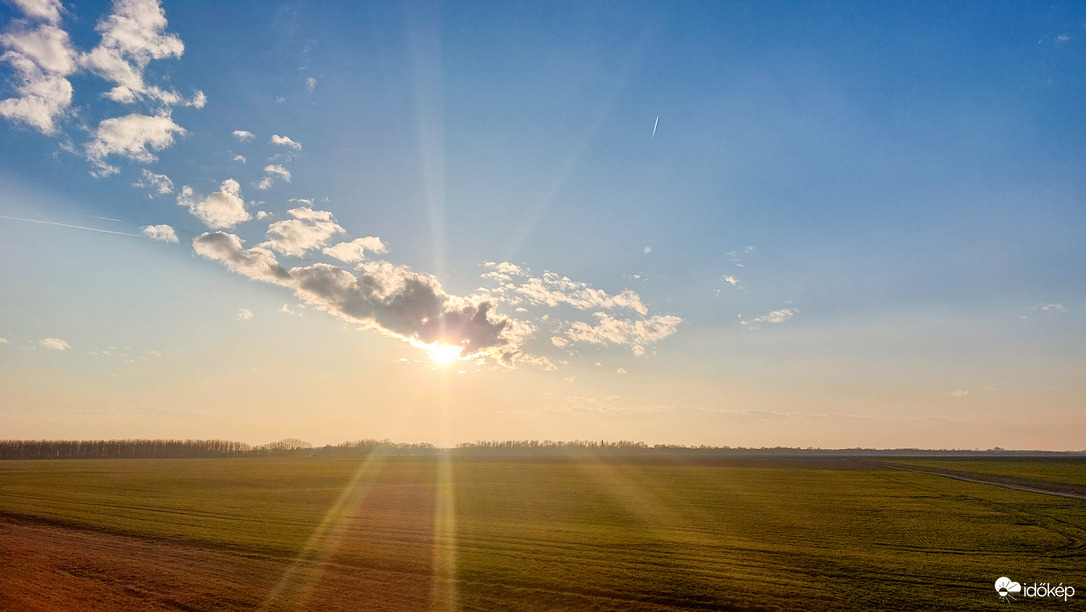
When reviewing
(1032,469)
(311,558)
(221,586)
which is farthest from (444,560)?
(1032,469)

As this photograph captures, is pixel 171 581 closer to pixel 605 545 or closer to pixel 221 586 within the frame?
pixel 221 586

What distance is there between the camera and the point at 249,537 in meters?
33.7

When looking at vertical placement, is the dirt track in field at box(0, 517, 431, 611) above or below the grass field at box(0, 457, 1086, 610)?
above

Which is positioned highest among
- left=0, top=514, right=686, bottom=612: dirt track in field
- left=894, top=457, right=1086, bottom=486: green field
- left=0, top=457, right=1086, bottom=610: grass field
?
left=0, top=514, right=686, bottom=612: dirt track in field

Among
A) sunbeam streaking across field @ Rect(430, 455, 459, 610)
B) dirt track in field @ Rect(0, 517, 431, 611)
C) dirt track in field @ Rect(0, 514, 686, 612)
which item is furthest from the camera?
sunbeam streaking across field @ Rect(430, 455, 459, 610)

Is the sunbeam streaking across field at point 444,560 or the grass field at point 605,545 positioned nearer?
the sunbeam streaking across field at point 444,560

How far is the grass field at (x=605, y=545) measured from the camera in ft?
72.1

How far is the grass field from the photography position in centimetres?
2197

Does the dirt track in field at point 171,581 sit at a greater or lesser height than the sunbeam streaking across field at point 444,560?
greater

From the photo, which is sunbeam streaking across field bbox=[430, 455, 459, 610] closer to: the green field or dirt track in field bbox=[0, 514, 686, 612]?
dirt track in field bbox=[0, 514, 686, 612]

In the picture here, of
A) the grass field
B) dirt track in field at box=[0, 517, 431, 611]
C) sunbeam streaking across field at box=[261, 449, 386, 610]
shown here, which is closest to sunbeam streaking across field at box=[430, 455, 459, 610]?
Result: the grass field

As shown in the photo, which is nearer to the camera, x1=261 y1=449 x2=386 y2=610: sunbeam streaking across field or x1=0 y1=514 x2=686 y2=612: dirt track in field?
x1=0 y1=514 x2=686 y2=612: dirt track in field

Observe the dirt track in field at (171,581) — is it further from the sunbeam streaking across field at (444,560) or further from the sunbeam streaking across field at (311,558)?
the sunbeam streaking across field at (444,560)

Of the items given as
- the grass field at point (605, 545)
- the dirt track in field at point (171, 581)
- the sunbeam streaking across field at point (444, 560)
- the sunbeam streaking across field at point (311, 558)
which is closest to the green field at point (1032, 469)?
the grass field at point (605, 545)
